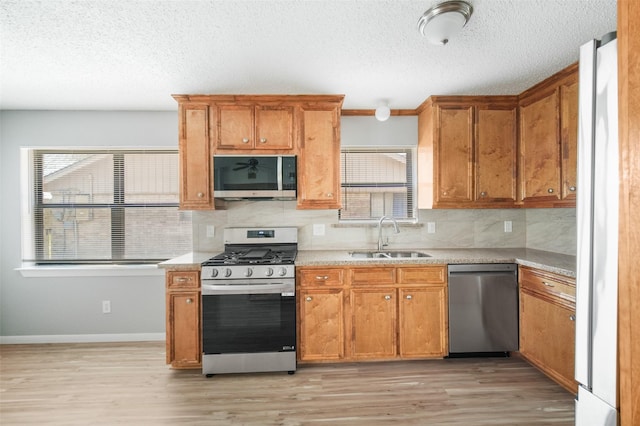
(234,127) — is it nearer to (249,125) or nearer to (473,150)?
(249,125)

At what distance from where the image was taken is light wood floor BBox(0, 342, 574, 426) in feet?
6.40

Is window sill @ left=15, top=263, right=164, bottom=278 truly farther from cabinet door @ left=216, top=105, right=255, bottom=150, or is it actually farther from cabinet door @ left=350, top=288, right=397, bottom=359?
cabinet door @ left=350, top=288, right=397, bottom=359

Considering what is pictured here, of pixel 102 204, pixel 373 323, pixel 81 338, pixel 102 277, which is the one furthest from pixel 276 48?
pixel 81 338

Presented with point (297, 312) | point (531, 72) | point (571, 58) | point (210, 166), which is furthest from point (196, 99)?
point (571, 58)

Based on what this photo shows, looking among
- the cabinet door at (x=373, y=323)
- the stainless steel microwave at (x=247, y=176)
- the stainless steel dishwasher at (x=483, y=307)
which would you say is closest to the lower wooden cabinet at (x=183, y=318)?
the stainless steel microwave at (x=247, y=176)

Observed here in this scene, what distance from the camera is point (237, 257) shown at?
265 centimetres

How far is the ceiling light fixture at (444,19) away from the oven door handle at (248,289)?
6.52ft

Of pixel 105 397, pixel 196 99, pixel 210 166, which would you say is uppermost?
pixel 196 99

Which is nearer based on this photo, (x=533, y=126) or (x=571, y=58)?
(x=571, y=58)

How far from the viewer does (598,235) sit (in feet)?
2.13

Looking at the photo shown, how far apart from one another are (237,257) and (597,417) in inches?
94.6

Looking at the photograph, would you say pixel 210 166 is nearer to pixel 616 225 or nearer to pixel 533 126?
pixel 616 225

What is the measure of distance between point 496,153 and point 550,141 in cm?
44

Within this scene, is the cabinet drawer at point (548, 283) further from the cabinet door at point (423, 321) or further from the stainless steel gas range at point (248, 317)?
the stainless steel gas range at point (248, 317)
